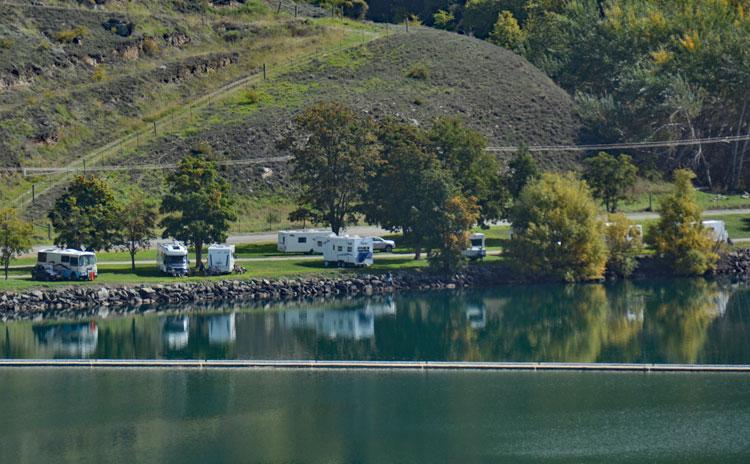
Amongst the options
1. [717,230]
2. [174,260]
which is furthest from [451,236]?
[717,230]

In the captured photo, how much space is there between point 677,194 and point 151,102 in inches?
2028

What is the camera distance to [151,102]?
12719cm

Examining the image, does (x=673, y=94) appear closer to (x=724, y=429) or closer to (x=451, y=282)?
(x=451, y=282)

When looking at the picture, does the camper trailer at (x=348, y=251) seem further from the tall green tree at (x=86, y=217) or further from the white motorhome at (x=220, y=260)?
the tall green tree at (x=86, y=217)

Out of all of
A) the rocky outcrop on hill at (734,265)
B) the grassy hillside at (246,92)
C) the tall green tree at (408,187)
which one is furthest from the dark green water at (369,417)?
the grassy hillside at (246,92)

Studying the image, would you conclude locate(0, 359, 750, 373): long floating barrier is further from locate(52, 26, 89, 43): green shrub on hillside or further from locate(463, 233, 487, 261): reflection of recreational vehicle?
locate(52, 26, 89, 43): green shrub on hillside

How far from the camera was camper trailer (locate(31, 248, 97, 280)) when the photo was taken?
85.7m

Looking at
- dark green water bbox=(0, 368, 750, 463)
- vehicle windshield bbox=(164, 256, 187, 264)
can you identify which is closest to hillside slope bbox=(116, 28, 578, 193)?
vehicle windshield bbox=(164, 256, 187, 264)

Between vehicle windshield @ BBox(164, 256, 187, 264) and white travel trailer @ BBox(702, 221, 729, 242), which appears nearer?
vehicle windshield @ BBox(164, 256, 187, 264)

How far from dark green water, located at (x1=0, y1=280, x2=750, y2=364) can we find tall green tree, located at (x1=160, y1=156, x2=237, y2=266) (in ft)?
26.0

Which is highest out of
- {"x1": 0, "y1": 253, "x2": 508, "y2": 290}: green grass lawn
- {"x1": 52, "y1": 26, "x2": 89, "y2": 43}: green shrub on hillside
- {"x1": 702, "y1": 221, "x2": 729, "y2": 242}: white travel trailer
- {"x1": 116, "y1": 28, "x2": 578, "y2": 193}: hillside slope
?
{"x1": 52, "y1": 26, "x2": 89, "y2": 43}: green shrub on hillside

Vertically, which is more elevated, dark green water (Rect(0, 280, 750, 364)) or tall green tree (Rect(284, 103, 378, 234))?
tall green tree (Rect(284, 103, 378, 234))

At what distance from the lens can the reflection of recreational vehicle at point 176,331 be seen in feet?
237

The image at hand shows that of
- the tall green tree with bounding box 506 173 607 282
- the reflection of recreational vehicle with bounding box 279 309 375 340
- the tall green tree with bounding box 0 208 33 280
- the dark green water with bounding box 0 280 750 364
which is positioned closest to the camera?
the dark green water with bounding box 0 280 750 364
